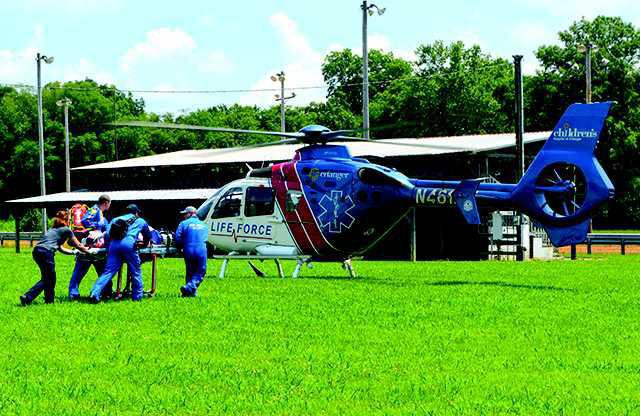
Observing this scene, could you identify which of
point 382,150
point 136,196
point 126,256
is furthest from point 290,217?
point 136,196

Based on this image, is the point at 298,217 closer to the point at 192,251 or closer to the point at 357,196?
the point at 357,196

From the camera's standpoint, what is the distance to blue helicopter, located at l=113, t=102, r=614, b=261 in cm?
2205

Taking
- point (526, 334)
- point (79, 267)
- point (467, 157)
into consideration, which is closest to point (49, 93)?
point (467, 157)

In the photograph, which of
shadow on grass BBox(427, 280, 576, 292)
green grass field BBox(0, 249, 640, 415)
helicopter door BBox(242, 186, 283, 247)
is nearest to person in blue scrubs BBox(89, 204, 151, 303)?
green grass field BBox(0, 249, 640, 415)

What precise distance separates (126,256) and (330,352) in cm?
745

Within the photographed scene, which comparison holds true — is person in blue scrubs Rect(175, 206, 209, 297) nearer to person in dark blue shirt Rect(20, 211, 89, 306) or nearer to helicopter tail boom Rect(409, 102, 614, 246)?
person in dark blue shirt Rect(20, 211, 89, 306)

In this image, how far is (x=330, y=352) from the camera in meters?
12.6

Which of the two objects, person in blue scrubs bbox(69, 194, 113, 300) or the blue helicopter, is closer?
person in blue scrubs bbox(69, 194, 113, 300)

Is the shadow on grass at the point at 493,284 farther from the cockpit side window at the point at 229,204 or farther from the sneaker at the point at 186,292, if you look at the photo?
the sneaker at the point at 186,292

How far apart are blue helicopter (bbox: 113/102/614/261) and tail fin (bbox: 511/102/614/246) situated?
0.07 feet

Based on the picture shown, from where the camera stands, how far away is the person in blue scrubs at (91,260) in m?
19.8

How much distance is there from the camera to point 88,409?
930 cm

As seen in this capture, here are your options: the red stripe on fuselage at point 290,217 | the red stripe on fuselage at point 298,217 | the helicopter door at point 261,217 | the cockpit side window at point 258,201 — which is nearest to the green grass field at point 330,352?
the red stripe on fuselage at point 298,217

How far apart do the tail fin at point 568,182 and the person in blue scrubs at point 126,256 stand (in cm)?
860
